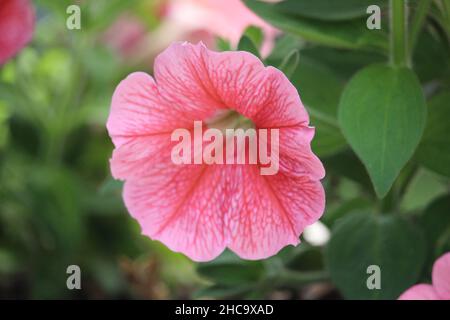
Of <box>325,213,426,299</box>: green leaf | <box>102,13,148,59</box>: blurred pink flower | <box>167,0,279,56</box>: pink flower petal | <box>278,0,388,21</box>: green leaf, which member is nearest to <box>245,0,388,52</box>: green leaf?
<box>278,0,388,21</box>: green leaf

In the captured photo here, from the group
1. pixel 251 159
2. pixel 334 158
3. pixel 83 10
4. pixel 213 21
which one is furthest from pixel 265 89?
pixel 213 21

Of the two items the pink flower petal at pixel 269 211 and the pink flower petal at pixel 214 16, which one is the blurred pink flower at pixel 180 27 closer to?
the pink flower petal at pixel 214 16

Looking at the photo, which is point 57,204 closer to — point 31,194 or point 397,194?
point 31,194

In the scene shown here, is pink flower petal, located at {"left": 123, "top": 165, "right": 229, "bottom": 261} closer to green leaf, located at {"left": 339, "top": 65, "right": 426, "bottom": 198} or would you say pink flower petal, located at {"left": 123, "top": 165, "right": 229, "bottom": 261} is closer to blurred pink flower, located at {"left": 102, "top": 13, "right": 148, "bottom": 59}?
green leaf, located at {"left": 339, "top": 65, "right": 426, "bottom": 198}

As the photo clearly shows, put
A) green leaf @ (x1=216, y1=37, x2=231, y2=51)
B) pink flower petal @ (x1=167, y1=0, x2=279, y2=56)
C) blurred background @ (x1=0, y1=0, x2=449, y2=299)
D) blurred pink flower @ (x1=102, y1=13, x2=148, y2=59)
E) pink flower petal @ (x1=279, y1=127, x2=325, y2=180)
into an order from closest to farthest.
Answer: pink flower petal @ (x1=279, y1=127, x2=325, y2=180)
green leaf @ (x1=216, y1=37, x2=231, y2=51)
blurred background @ (x1=0, y1=0, x2=449, y2=299)
pink flower petal @ (x1=167, y1=0, x2=279, y2=56)
blurred pink flower @ (x1=102, y1=13, x2=148, y2=59)

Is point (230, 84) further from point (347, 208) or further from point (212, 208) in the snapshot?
point (347, 208)

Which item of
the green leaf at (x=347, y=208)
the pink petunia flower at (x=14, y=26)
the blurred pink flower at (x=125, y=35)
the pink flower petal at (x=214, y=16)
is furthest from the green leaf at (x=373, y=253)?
the blurred pink flower at (x=125, y=35)
